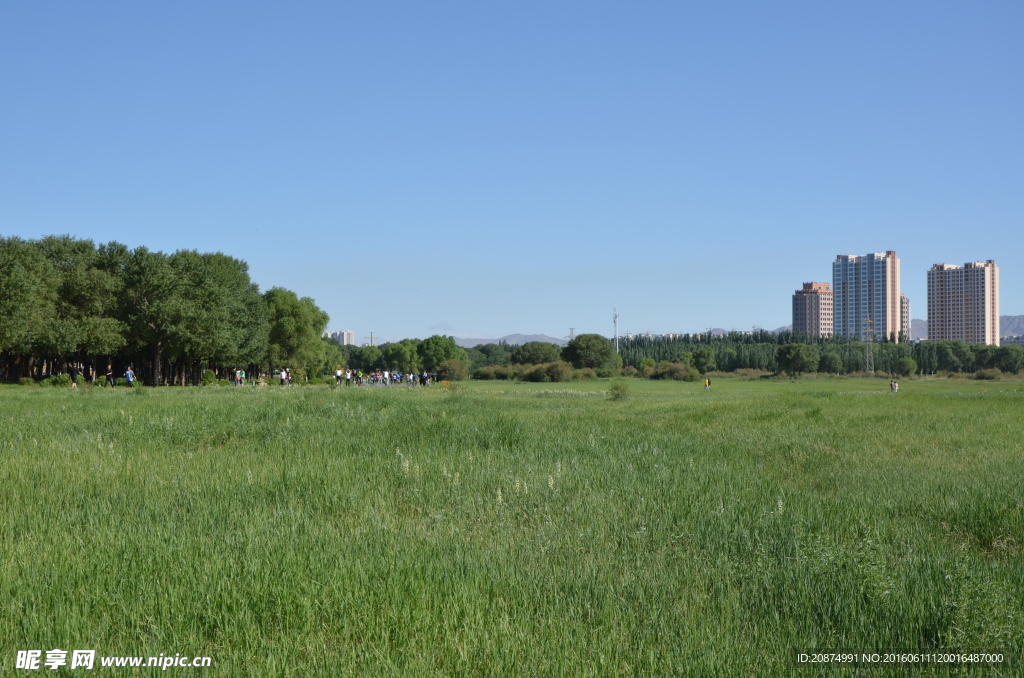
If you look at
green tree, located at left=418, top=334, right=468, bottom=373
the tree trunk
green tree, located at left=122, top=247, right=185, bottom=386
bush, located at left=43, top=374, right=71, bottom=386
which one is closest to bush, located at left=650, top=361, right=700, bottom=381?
green tree, located at left=418, top=334, right=468, bottom=373

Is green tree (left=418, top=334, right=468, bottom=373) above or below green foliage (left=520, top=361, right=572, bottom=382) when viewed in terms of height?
above

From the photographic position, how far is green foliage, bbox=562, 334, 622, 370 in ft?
398

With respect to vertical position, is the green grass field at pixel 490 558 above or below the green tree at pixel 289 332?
below

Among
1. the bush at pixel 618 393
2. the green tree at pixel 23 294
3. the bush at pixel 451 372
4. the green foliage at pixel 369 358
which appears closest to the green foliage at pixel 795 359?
the bush at pixel 451 372

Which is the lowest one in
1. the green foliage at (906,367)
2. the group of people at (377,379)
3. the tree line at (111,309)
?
the group of people at (377,379)

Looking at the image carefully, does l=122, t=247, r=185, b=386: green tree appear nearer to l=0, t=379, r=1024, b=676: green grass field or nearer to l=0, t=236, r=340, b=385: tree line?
l=0, t=236, r=340, b=385: tree line

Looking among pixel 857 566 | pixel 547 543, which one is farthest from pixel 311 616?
pixel 857 566

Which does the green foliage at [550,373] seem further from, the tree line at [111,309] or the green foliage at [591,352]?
the tree line at [111,309]

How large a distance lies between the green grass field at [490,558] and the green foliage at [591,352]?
10732 cm

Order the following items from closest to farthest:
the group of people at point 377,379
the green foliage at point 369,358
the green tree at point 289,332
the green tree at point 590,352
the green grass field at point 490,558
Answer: the green grass field at point 490,558
the group of people at point 377,379
the green tree at point 289,332
the green tree at point 590,352
the green foliage at point 369,358

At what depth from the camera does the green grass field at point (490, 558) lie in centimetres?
516

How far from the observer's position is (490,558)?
22.5 feet

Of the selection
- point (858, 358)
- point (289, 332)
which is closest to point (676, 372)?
point (289, 332)

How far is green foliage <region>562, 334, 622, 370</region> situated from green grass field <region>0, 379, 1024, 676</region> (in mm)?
107323
